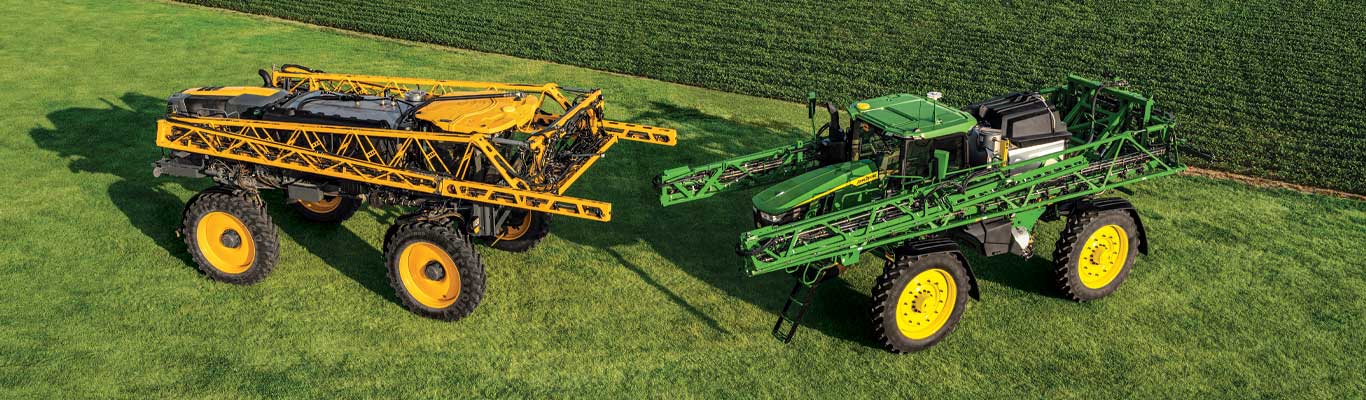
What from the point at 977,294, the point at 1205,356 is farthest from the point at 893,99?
the point at 1205,356

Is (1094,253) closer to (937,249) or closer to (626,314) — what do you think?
(937,249)

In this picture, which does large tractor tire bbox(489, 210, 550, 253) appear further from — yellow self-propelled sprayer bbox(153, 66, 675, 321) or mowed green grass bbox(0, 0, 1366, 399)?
mowed green grass bbox(0, 0, 1366, 399)

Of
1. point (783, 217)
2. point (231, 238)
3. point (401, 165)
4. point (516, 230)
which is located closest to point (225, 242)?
point (231, 238)

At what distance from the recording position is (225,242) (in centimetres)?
981

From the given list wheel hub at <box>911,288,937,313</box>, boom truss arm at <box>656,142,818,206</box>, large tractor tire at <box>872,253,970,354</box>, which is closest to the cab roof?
boom truss arm at <box>656,142,818,206</box>

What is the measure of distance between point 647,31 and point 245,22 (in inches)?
424

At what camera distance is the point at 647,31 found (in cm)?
2261

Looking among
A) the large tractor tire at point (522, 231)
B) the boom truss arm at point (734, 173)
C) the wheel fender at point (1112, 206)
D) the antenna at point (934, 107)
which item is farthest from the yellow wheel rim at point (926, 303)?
the large tractor tire at point (522, 231)

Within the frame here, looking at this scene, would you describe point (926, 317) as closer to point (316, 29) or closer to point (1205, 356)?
point (1205, 356)

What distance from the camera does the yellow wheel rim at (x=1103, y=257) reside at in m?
9.72

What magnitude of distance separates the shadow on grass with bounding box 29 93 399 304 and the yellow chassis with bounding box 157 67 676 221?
154 cm

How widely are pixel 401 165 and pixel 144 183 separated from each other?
572 cm

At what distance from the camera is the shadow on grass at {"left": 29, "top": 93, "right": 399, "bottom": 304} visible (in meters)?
10.6

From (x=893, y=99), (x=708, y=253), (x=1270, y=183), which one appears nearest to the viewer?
(x=893, y=99)
